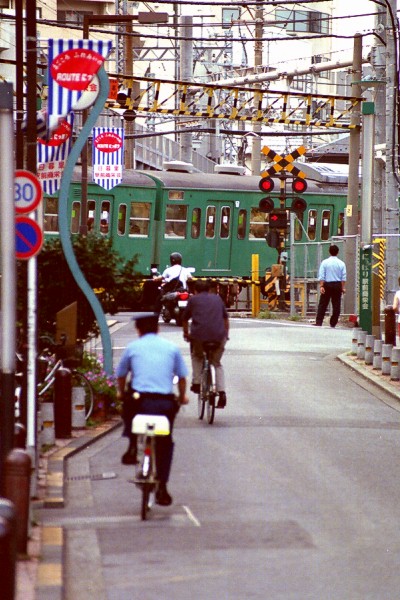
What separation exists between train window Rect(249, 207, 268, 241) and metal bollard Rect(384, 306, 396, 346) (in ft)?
62.3

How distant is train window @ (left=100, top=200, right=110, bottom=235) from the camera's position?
126 ft

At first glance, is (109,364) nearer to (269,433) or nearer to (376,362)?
(269,433)

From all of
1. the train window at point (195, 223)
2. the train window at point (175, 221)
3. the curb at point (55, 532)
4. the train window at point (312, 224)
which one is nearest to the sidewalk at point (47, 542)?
the curb at point (55, 532)

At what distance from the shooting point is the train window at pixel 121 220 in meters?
38.8

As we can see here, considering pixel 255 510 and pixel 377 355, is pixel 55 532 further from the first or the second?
pixel 377 355

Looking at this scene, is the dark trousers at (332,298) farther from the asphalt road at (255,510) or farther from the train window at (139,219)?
the asphalt road at (255,510)

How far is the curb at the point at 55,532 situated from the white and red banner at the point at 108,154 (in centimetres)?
1414

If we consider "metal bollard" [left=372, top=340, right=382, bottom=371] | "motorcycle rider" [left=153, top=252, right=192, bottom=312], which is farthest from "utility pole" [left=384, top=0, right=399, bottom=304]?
"motorcycle rider" [left=153, top=252, right=192, bottom=312]

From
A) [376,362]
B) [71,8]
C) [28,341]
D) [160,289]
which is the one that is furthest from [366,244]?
[71,8]

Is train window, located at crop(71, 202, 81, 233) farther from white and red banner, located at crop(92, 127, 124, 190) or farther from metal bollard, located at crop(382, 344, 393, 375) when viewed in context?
metal bollard, located at crop(382, 344, 393, 375)

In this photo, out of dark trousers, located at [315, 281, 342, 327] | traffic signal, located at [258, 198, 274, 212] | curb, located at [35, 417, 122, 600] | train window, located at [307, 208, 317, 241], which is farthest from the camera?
train window, located at [307, 208, 317, 241]

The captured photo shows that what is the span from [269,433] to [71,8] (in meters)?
49.7

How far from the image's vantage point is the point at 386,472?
13711mm

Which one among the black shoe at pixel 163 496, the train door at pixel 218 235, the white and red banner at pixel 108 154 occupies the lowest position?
the black shoe at pixel 163 496
